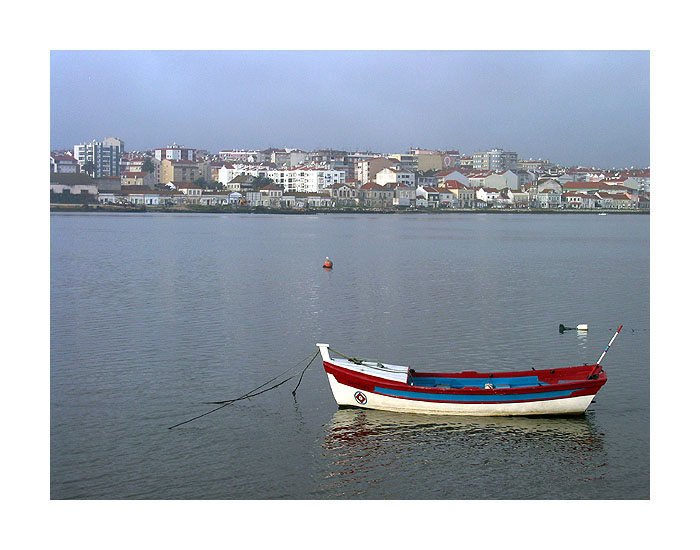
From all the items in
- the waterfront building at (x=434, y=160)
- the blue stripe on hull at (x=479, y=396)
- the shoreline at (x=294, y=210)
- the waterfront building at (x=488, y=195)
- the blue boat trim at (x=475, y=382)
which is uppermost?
the waterfront building at (x=434, y=160)

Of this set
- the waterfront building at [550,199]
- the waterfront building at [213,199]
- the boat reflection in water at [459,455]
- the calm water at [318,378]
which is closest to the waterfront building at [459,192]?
the waterfront building at [550,199]

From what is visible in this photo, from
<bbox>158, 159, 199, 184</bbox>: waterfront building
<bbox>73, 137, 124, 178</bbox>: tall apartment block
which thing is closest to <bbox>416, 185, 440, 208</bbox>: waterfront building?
<bbox>158, 159, 199, 184</bbox>: waterfront building

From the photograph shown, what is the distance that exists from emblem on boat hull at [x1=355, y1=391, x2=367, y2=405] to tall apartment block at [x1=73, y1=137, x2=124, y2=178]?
61407 millimetres

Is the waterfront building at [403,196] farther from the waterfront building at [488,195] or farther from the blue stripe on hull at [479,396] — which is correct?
the blue stripe on hull at [479,396]

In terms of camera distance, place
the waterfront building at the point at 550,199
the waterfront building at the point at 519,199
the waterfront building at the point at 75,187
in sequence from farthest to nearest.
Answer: the waterfront building at the point at 519,199 < the waterfront building at the point at 550,199 < the waterfront building at the point at 75,187

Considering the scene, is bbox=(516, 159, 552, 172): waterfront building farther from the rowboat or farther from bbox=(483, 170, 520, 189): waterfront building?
the rowboat

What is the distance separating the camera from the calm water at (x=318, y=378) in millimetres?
4934

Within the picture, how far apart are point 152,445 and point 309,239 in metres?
19.9

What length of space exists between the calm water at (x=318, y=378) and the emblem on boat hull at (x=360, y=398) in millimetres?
94

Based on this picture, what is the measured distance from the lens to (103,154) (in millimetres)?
65375

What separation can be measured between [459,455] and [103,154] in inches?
2529

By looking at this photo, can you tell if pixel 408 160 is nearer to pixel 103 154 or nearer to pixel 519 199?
pixel 519 199

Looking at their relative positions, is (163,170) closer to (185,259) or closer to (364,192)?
(364,192)

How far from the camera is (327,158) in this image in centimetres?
6331
